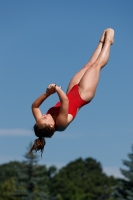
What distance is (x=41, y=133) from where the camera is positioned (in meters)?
11.6

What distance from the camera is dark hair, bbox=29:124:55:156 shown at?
37.7 ft

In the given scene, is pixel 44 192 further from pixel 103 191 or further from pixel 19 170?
pixel 103 191

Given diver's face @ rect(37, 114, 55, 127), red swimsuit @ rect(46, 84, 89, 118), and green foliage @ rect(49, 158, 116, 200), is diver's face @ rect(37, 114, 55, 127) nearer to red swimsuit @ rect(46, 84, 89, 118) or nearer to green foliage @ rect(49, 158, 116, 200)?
red swimsuit @ rect(46, 84, 89, 118)

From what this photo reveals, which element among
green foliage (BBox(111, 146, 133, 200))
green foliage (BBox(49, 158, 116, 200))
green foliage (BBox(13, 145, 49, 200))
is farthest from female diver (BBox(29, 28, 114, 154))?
green foliage (BBox(49, 158, 116, 200))

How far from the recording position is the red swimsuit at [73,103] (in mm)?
11750

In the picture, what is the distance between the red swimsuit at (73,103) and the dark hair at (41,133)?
335mm

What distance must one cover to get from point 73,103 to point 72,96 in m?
0.16

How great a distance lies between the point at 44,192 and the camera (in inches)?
2498

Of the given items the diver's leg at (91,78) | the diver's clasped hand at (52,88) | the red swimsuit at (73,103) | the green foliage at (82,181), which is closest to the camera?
the diver's clasped hand at (52,88)

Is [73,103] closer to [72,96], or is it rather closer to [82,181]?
[72,96]

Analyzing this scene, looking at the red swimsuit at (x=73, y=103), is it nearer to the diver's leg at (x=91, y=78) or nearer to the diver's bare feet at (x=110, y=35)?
the diver's leg at (x=91, y=78)

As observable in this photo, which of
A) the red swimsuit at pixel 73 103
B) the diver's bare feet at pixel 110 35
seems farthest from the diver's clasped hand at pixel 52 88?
the diver's bare feet at pixel 110 35

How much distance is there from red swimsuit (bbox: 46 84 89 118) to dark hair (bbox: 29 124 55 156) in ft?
1.10

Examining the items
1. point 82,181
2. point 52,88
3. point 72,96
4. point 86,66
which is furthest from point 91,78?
point 82,181
